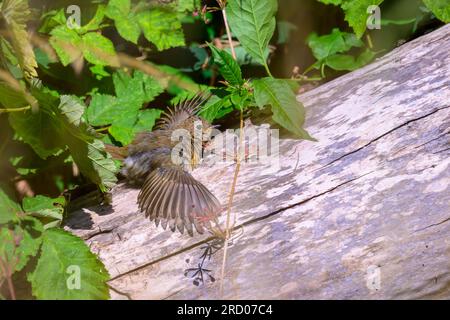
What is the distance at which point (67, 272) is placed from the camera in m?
2.34

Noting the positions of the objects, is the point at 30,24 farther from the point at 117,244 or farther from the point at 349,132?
the point at 349,132

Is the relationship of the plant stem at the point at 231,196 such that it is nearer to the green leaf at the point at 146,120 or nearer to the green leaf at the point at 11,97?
the green leaf at the point at 146,120

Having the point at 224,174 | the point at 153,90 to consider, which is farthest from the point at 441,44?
the point at 153,90

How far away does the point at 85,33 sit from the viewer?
125 inches

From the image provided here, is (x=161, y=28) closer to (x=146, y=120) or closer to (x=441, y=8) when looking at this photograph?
(x=146, y=120)

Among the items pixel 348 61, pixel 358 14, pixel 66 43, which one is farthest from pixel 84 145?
pixel 348 61

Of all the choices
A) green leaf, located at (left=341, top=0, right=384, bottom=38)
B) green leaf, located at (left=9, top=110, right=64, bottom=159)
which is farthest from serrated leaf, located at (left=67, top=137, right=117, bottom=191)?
green leaf, located at (left=341, top=0, right=384, bottom=38)

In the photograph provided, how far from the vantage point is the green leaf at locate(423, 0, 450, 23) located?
316cm

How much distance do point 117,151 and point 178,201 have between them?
667 mm

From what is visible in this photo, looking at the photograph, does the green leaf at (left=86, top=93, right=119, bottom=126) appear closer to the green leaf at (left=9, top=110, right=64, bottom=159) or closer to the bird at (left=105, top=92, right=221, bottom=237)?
the bird at (left=105, top=92, right=221, bottom=237)

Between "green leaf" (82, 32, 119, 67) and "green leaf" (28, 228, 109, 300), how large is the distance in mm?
1094
